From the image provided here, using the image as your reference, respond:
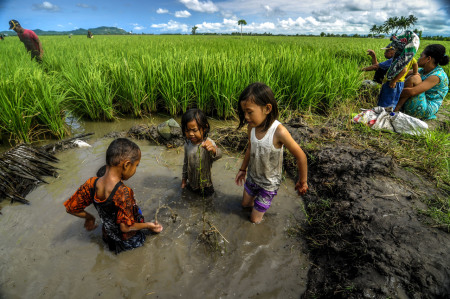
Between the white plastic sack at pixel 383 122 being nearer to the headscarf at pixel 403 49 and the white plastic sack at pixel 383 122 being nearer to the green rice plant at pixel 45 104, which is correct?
the headscarf at pixel 403 49

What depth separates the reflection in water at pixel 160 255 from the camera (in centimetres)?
151

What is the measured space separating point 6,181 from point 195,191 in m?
2.01

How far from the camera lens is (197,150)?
6.75 feet

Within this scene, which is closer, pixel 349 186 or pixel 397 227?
pixel 397 227

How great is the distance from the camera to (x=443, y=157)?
7.94 ft

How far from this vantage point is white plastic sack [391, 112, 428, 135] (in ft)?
10.0

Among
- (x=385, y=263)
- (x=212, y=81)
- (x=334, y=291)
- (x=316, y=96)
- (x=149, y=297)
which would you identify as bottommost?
(x=149, y=297)

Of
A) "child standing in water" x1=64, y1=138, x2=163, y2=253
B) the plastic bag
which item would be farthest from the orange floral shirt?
the plastic bag

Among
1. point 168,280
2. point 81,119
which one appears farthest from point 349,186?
point 81,119

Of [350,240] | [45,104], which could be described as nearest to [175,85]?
[45,104]

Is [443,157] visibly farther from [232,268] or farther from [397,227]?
[232,268]

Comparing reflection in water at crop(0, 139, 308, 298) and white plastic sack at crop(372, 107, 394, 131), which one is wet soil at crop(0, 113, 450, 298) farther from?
white plastic sack at crop(372, 107, 394, 131)

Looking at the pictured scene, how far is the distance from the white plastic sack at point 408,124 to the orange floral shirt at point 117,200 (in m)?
3.72

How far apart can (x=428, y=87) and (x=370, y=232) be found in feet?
11.6
